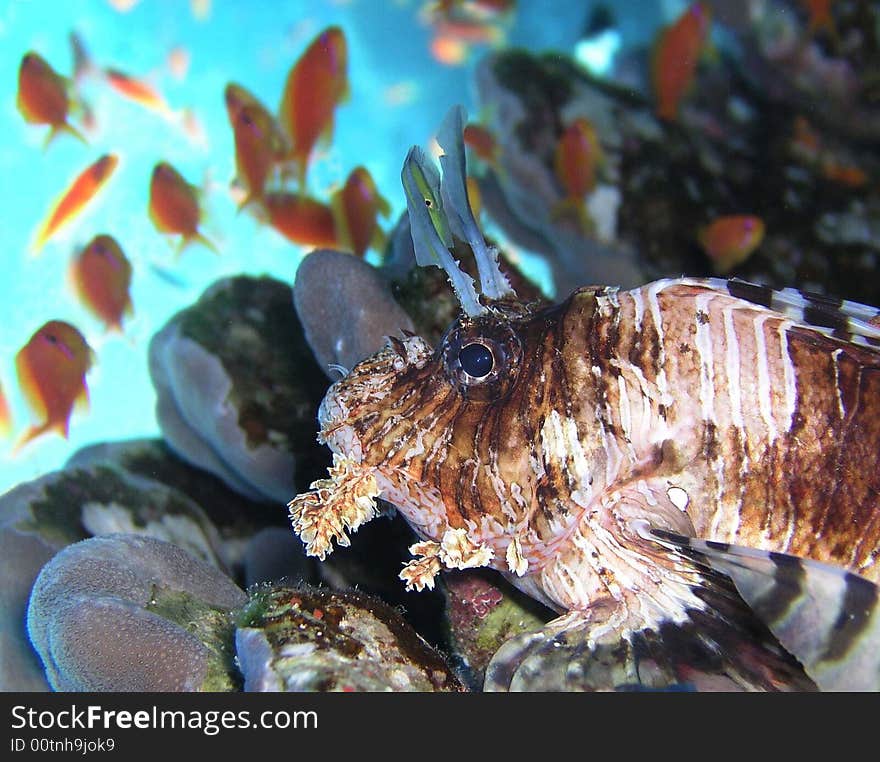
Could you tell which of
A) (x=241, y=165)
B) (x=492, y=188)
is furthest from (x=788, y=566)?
(x=492, y=188)

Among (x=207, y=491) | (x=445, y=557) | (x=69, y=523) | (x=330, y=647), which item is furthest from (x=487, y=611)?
(x=207, y=491)

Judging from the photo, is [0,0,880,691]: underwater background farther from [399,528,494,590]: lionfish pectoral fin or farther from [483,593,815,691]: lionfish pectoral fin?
[399,528,494,590]: lionfish pectoral fin

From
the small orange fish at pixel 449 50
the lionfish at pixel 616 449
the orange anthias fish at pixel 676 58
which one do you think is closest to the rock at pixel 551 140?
the orange anthias fish at pixel 676 58

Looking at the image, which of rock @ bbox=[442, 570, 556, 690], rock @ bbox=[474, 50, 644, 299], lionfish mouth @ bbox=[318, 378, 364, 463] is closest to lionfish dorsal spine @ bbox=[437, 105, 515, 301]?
lionfish mouth @ bbox=[318, 378, 364, 463]

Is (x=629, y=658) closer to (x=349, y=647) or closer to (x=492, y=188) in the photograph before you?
(x=349, y=647)

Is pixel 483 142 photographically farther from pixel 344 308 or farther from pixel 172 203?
pixel 344 308

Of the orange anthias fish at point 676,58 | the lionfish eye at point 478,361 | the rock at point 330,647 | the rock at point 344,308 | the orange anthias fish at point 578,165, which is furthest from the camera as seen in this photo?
the orange anthias fish at point 676,58

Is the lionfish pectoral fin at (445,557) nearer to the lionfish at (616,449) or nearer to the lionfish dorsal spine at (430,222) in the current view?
the lionfish at (616,449)
